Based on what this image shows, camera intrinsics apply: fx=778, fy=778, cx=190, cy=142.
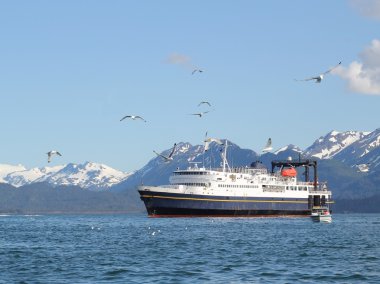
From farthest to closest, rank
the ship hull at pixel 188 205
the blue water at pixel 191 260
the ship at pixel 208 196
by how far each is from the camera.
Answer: the ship at pixel 208 196 → the ship hull at pixel 188 205 → the blue water at pixel 191 260

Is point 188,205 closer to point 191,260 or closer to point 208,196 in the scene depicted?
point 208,196

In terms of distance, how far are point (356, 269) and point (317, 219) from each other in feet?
349

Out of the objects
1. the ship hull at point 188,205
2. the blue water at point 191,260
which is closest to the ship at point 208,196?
the ship hull at point 188,205

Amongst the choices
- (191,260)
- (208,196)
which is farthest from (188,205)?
(191,260)

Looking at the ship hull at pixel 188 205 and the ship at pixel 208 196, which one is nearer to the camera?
the ship hull at pixel 188 205

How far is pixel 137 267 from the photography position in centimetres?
6178

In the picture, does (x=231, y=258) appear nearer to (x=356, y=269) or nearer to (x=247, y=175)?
(x=356, y=269)

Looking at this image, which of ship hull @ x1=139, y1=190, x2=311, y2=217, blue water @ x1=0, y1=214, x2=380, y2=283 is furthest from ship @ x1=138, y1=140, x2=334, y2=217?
blue water @ x1=0, y1=214, x2=380, y2=283

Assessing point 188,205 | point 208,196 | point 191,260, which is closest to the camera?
point 191,260

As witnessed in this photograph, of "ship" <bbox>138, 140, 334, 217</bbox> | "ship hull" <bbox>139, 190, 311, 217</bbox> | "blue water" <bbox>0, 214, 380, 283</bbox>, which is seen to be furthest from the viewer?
"ship" <bbox>138, 140, 334, 217</bbox>

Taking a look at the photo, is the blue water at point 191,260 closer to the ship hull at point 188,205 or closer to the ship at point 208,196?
the ship hull at point 188,205

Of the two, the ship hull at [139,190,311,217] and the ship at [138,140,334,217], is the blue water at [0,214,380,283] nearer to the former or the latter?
the ship hull at [139,190,311,217]

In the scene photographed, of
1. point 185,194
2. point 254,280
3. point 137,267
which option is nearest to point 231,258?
point 137,267

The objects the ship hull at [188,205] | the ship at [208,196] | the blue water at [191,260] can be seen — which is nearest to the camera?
the blue water at [191,260]
